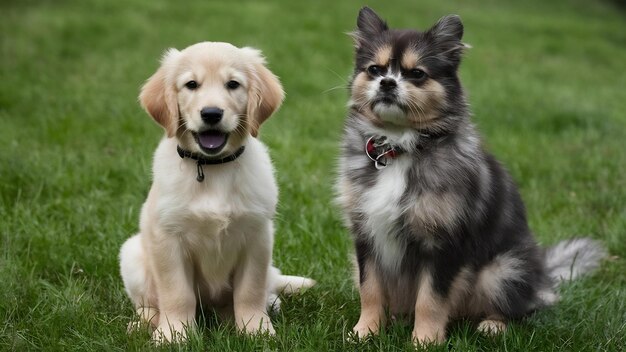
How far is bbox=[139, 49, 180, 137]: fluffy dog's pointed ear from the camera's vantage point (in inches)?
135

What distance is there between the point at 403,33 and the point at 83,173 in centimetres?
290

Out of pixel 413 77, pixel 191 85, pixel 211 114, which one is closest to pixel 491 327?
pixel 413 77

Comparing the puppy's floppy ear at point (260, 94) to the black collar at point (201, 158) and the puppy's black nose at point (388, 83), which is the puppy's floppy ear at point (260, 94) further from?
the puppy's black nose at point (388, 83)

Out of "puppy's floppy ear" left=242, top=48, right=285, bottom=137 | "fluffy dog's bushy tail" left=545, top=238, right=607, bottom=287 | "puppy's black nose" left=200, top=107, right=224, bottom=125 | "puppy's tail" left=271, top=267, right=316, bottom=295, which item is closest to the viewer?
"puppy's black nose" left=200, top=107, right=224, bottom=125

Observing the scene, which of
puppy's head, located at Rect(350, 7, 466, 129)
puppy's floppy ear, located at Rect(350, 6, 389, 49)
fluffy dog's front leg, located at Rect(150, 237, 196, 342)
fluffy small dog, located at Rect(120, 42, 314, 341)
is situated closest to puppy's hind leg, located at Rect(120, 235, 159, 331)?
fluffy small dog, located at Rect(120, 42, 314, 341)

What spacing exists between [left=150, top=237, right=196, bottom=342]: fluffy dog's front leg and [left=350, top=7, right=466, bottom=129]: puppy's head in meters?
1.05

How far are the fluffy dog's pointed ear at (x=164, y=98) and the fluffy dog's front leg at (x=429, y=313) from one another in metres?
1.27

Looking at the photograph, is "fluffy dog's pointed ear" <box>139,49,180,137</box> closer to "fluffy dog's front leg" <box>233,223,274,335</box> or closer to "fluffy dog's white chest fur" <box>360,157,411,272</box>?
"fluffy dog's front leg" <box>233,223,274,335</box>

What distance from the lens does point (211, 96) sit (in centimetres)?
334

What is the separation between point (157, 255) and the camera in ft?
11.3

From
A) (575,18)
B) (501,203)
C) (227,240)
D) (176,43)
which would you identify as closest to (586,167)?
(501,203)

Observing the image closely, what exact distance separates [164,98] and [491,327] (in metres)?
1.78

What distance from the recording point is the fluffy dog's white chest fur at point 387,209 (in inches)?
134

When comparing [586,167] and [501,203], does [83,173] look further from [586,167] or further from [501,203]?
[586,167]
